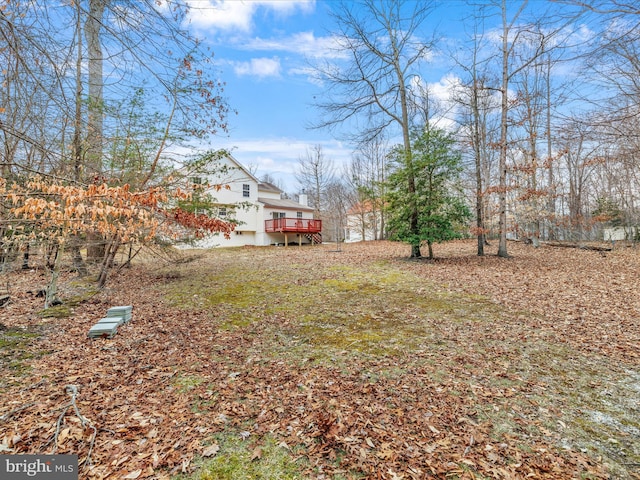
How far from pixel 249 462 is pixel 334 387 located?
1.16 metres

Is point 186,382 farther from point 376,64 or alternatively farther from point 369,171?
point 369,171

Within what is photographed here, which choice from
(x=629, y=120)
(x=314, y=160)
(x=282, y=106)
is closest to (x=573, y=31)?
(x=629, y=120)

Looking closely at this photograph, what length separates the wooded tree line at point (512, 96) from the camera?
13.1 ft

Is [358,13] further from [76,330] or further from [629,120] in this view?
[76,330]

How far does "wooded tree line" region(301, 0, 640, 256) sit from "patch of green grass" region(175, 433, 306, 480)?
5.17 metres

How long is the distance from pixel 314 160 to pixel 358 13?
54.8 feet

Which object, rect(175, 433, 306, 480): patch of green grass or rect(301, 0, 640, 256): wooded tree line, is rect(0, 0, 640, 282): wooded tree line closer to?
rect(301, 0, 640, 256): wooded tree line

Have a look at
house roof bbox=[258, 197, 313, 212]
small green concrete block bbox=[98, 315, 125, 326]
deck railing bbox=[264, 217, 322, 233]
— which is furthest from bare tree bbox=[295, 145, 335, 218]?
small green concrete block bbox=[98, 315, 125, 326]

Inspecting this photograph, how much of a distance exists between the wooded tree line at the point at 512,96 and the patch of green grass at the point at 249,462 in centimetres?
517

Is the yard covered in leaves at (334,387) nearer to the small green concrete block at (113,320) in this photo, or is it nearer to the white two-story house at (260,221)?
the small green concrete block at (113,320)

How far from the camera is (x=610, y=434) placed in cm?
245

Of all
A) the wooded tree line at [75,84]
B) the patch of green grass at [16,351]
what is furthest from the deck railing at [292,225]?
the patch of green grass at [16,351]

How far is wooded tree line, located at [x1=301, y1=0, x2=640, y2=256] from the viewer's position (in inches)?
157

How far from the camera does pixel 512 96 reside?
37.7 feet
